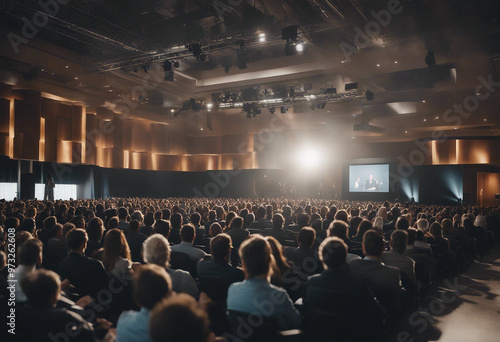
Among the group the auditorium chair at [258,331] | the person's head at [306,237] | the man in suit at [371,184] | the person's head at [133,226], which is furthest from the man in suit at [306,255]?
the man in suit at [371,184]

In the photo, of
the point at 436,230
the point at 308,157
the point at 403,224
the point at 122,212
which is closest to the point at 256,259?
the point at 403,224

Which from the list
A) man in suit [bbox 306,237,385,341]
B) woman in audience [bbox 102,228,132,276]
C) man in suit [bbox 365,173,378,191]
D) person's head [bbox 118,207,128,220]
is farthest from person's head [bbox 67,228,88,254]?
man in suit [bbox 365,173,378,191]

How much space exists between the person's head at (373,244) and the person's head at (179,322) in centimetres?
244

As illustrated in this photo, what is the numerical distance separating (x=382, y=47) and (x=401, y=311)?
9639 mm

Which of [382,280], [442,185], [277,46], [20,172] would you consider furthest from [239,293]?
[442,185]

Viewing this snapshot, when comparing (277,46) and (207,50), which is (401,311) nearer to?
(207,50)

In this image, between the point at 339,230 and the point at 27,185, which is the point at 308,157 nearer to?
the point at 27,185

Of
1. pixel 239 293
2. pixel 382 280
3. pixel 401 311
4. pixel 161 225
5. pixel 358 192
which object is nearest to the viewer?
pixel 239 293

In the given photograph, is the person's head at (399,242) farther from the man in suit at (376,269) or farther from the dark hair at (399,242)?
the man in suit at (376,269)

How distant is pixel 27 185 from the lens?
15258 millimetres

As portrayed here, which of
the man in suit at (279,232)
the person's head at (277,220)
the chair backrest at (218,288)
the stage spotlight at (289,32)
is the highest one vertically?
the stage spotlight at (289,32)

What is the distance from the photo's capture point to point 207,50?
12.5m

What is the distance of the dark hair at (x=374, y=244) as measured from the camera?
3.40 m

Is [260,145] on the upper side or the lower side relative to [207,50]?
lower
